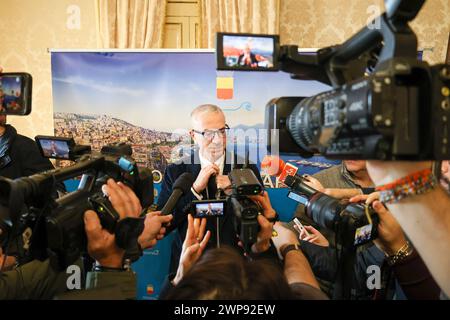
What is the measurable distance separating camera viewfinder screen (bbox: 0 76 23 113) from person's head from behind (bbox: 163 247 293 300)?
58 cm

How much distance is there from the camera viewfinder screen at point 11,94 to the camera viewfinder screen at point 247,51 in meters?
0.49

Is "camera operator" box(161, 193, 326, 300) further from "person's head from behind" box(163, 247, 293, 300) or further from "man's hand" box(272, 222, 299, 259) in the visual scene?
"man's hand" box(272, 222, 299, 259)

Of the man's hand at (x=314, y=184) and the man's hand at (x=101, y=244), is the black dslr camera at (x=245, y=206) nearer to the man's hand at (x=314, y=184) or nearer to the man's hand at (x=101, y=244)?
the man's hand at (x=314, y=184)

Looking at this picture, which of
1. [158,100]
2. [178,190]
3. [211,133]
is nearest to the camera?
[178,190]

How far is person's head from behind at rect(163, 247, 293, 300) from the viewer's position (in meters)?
0.52

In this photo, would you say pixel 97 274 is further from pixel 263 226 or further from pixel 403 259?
pixel 403 259

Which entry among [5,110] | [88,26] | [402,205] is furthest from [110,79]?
[402,205]

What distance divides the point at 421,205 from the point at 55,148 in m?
0.87

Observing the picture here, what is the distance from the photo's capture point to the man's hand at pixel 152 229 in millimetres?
1085

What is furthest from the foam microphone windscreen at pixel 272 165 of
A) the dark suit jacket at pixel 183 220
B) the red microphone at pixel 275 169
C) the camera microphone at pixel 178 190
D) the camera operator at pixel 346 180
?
the camera microphone at pixel 178 190

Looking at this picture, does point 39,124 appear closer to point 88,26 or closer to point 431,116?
point 88,26

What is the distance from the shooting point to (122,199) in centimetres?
89

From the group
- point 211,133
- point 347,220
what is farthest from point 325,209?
point 211,133

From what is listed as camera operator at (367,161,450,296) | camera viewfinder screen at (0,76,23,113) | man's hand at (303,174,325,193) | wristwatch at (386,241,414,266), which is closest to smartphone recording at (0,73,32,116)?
camera viewfinder screen at (0,76,23,113)
